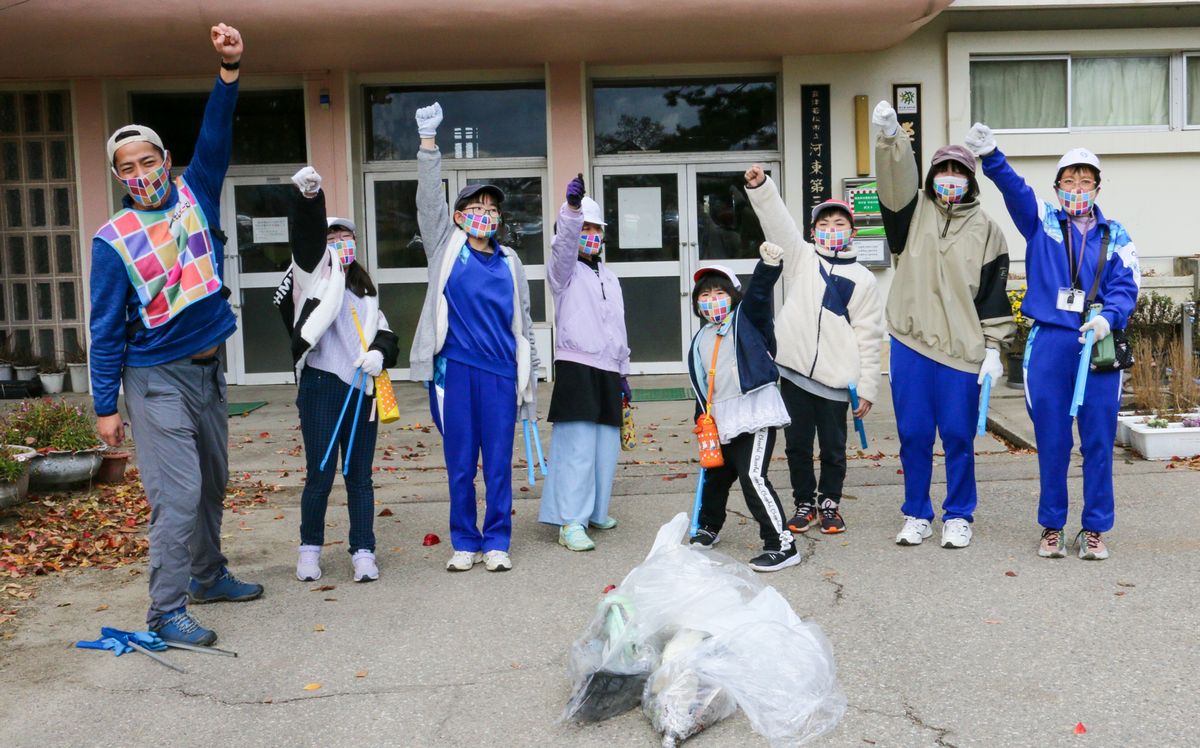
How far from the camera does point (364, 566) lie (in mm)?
5816

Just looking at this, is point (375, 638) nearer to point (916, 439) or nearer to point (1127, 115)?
point (916, 439)

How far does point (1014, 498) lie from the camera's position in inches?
281

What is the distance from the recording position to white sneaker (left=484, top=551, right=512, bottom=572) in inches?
231

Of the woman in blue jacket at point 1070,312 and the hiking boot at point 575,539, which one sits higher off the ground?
the woman in blue jacket at point 1070,312

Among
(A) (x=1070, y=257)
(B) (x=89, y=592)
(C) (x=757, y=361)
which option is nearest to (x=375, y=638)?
(B) (x=89, y=592)

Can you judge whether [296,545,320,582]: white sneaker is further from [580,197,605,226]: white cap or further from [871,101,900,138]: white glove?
[871,101,900,138]: white glove

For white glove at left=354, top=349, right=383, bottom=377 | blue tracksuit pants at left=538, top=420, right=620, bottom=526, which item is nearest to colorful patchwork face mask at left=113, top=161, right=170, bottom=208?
white glove at left=354, top=349, right=383, bottom=377

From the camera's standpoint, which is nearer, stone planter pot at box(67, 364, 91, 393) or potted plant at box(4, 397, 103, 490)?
potted plant at box(4, 397, 103, 490)

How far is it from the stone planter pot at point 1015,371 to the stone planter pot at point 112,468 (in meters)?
7.76

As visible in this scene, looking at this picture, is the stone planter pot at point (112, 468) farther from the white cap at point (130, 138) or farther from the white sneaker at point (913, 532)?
the white sneaker at point (913, 532)

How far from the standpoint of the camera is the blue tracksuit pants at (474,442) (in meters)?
5.89

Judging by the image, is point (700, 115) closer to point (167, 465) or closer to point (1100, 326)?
point (1100, 326)

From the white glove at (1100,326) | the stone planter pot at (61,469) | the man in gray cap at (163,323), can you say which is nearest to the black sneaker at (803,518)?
the white glove at (1100,326)

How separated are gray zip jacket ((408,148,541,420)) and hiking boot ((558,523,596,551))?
28.3 inches
